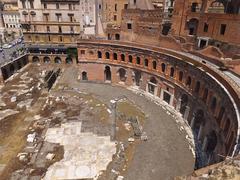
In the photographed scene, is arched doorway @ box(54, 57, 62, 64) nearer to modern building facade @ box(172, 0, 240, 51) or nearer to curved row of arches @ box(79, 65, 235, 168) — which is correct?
curved row of arches @ box(79, 65, 235, 168)

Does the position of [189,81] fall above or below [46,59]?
above

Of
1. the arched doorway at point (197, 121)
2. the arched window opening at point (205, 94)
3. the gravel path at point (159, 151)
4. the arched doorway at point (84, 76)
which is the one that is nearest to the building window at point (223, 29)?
the arched window opening at point (205, 94)

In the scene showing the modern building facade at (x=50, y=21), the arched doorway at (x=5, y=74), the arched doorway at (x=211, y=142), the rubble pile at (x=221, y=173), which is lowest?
the arched doorway at (x=211, y=142)

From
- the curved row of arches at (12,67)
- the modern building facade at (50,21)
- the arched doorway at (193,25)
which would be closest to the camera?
the arched doorway at (193,25)

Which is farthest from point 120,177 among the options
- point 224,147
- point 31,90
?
point 31,90

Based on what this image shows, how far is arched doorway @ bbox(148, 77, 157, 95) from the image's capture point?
126 ft

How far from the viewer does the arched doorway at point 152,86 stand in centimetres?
3837

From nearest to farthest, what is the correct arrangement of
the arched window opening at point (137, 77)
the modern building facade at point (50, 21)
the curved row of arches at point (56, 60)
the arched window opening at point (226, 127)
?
the arched window opening at point (226, 127), the arched window opening at point (137, 77), the modern building facade at point (50, 21), the curved row of arches at point (56, 60)

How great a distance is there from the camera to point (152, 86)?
128 feet

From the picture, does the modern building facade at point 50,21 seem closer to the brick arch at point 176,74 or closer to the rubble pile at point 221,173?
the brick arch at point 176,74

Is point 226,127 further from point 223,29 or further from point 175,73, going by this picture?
point 223,29

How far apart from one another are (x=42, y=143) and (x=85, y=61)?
20723 mm

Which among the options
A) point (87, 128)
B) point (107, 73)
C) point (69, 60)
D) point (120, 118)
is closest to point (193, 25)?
point (107, 73)

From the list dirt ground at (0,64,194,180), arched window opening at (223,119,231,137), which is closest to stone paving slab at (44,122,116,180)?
dirt ground at (0,64,194,180)
